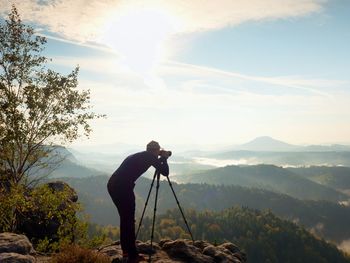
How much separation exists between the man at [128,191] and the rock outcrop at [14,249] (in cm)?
325

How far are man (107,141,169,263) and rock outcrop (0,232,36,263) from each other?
10.7ft

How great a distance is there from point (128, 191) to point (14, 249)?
14.2 ft

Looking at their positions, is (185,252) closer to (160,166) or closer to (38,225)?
(160,166)

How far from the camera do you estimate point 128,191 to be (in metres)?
12.8

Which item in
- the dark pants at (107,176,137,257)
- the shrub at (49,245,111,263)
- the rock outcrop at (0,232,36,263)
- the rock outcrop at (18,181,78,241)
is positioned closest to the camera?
the rock outcrop at (0,232,36,263)

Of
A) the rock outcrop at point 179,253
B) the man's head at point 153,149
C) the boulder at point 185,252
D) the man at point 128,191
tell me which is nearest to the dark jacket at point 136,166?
the man at point 128,191

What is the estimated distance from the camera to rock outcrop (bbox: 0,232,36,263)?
36.0 feet

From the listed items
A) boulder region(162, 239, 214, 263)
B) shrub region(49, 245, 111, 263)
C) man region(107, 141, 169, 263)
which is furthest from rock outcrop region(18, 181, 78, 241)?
shrub region(49, 245, 111, 263)

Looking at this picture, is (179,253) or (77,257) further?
(179,253)

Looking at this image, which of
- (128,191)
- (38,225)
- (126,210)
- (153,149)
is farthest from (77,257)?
(38,225)

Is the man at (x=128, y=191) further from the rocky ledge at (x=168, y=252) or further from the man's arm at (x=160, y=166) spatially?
the rocky ledge at (x=168, y=252)

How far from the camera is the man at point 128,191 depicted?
1288cm

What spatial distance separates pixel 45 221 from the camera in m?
25.6

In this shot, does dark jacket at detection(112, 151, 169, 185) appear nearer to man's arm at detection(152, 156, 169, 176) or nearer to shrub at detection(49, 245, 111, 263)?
man's arm at detection(152, 156, 169, 176)
